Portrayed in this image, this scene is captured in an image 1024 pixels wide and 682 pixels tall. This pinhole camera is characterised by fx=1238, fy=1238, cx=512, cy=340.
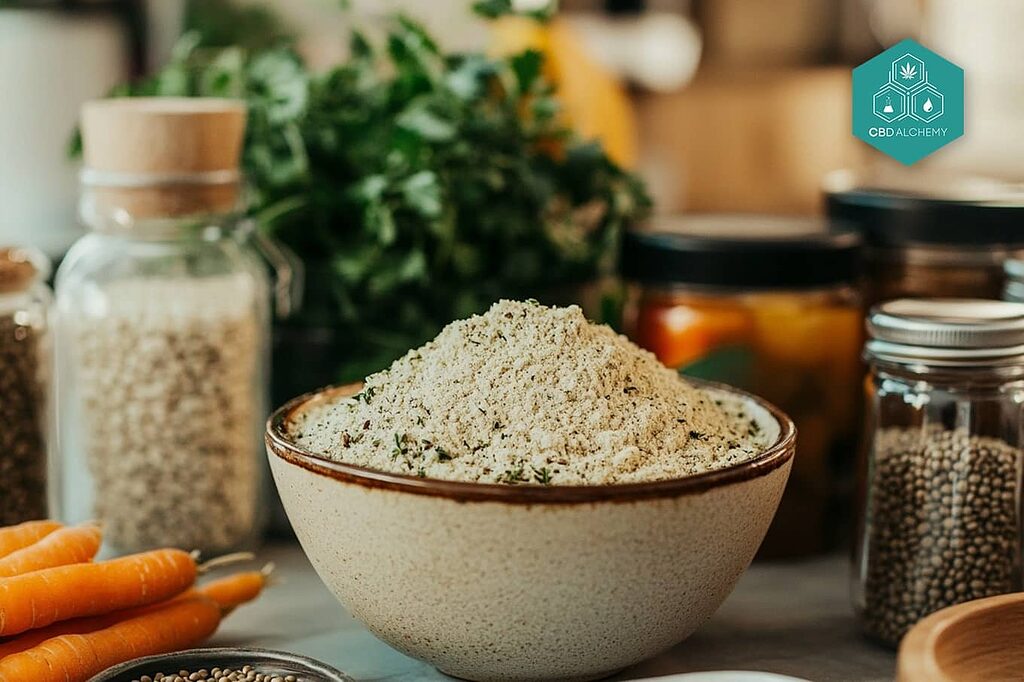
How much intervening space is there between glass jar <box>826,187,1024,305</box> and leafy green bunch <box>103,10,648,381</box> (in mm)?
263

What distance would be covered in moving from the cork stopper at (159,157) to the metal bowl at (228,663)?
43 cm

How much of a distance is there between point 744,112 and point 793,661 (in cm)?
303

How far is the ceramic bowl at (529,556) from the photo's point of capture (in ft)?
2.35

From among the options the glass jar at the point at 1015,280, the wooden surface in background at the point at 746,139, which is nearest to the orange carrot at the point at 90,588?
the glass jar at the point at 1015,280

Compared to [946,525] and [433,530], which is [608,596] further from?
[946,525]

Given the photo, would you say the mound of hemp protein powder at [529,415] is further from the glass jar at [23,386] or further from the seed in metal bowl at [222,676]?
the glass jar at [23,386]

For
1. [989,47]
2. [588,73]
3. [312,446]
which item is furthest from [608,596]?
[989,47]

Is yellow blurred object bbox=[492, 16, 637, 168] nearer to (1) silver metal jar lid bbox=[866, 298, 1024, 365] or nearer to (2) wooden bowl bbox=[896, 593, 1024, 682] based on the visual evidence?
(1) silver metal jar lid bbox=[866, 298, 1024, 365]

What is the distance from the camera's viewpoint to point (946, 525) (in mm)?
887

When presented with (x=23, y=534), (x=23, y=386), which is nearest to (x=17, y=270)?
(x=23, y=386)

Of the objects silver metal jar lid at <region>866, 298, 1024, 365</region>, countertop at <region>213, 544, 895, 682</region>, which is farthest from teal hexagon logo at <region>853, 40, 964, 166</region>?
countertop at <region>213, 544, 895, 682</region>

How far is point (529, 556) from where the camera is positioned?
722 millimetres

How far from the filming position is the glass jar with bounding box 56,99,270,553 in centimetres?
106

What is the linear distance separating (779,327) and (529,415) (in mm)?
377
